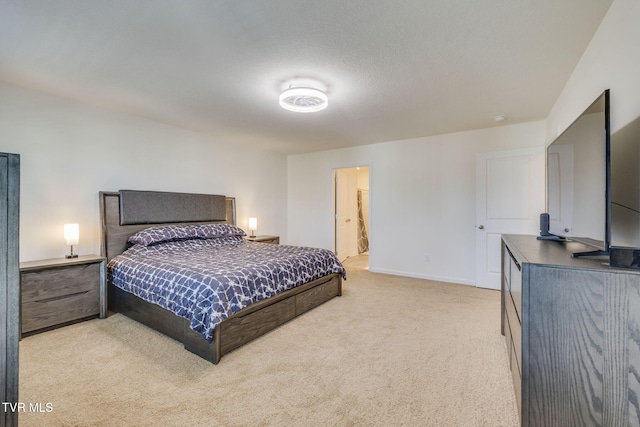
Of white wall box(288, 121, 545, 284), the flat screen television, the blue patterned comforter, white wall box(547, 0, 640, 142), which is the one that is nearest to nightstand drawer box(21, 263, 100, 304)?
the blue patterned comforter

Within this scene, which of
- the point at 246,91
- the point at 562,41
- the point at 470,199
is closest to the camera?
the point at 562,41

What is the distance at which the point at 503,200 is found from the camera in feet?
12.7

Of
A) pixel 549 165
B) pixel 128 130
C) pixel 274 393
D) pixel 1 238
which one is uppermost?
pixel 128 130

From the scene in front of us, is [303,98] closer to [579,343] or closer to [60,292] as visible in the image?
[579,343]

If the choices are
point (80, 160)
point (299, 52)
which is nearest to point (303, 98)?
point (299, 52)

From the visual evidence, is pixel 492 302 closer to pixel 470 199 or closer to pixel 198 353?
pixel 470 199

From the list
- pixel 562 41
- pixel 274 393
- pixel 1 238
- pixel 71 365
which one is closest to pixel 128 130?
pixel 71 365

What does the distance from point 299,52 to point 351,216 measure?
4.76 meters

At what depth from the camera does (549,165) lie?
6.68 ft

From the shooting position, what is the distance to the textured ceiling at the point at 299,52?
1.64 metres

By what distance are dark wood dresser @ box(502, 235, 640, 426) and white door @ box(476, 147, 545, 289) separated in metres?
2.90

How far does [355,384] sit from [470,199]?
11.0 ft

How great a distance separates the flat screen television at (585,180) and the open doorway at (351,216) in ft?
12.5

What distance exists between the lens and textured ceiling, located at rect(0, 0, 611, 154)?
5.39 feet
